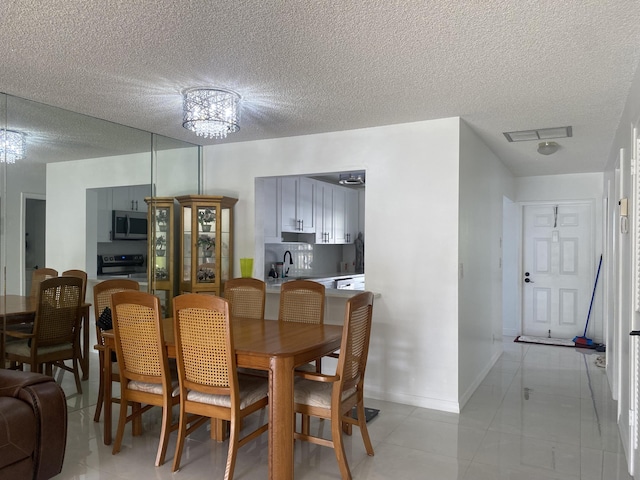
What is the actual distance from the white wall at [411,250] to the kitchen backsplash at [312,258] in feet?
7.48

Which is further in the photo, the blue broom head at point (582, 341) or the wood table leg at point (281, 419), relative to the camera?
the blue broom head at point (582, 341)

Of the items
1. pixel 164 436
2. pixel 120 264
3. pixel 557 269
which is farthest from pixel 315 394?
pixel 557 269

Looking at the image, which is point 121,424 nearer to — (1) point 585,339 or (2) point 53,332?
(2) point 53,332

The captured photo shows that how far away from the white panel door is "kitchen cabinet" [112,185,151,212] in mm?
5438

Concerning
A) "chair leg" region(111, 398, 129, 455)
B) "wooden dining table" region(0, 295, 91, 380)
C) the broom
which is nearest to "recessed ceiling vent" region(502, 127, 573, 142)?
the broom

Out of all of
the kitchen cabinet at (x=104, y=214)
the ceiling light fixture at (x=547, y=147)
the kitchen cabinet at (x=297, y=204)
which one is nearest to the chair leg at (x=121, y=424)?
the kitchen cabinet at (x=104, y=214)

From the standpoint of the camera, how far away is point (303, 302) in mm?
3742

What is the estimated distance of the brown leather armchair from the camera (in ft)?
7.88

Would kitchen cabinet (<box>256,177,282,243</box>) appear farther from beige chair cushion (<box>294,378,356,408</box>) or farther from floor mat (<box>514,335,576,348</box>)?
floor mat (<box>514,335,576,348</box>)

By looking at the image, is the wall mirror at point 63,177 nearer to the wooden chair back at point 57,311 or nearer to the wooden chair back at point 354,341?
the wooden chair back at point 57,311

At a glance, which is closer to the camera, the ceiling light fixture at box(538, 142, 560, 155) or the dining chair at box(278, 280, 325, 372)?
the dining chair at box(278, 280, 325, 372)

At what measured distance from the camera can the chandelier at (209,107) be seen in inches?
126

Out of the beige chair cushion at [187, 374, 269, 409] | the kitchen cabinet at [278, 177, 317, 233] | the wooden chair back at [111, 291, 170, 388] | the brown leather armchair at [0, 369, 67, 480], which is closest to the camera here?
the brown leather armchair at [0, 369, 67, 480]

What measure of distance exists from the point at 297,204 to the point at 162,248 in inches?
86.1
